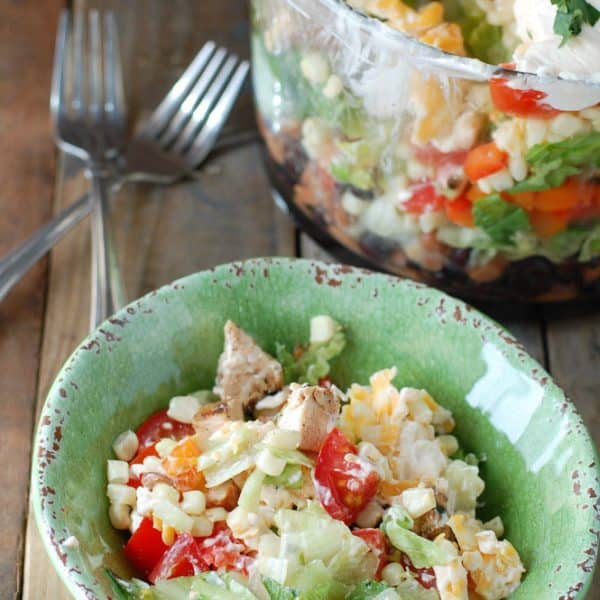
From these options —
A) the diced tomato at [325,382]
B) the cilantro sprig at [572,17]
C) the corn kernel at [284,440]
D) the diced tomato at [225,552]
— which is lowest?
the diced tomato at [225,552]

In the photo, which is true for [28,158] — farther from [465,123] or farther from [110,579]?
[110,579]

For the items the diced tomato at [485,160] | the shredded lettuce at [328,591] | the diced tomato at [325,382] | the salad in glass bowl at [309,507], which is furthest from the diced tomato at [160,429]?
the diced tomato at [485,160]

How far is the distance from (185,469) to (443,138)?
0.61 m

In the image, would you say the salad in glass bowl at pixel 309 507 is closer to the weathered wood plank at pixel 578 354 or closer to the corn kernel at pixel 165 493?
the corn kernel at pixel 165 493

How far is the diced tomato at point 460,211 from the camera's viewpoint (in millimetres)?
1762

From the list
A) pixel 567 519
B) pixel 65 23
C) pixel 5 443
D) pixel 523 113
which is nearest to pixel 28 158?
pixel 65 23

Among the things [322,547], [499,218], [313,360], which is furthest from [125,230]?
[322,547]

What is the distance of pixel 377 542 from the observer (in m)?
1.43

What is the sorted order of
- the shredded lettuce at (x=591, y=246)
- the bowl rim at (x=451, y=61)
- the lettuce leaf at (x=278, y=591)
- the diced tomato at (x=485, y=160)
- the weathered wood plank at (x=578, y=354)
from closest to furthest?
1. the lettuce leaf at (x=278, y=591)
2. the bowl rim at (x=451, y=61)
3. the diced tomato at (x=485, y=160)
4. the shredded lettuce at (x=591, y=246)
5. the weathered wood plank at (x=578, y=354)

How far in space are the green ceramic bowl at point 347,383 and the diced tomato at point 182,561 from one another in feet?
0.23

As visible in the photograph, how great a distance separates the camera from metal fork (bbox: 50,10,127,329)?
6.86ft

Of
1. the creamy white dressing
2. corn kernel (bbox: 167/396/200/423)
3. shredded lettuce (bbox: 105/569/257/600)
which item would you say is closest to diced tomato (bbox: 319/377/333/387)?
corn kernel (bbox: 167/396/200/423)

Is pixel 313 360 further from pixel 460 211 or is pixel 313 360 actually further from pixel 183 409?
pixel 460 211

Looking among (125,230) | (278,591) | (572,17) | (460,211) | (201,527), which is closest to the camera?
(278,591)
